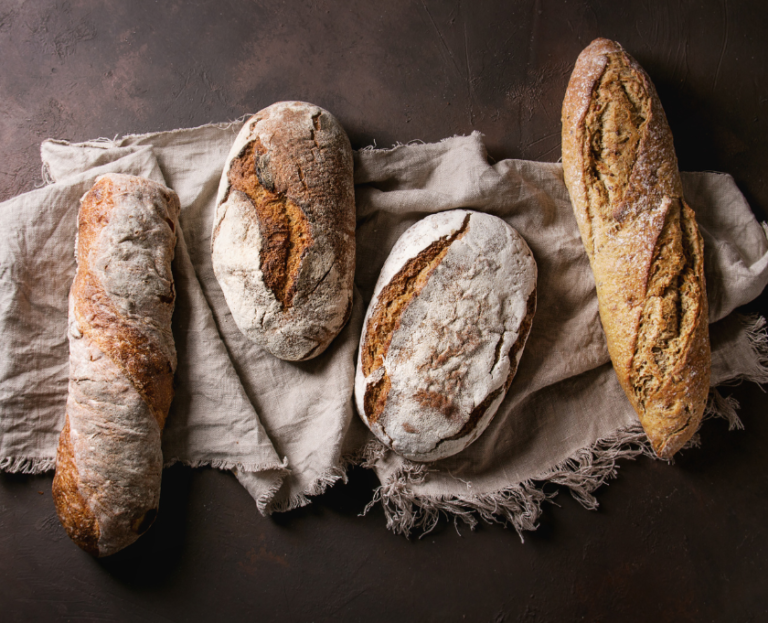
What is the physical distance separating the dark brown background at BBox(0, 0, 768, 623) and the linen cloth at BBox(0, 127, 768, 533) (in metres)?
0.11

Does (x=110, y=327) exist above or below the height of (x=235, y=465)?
above

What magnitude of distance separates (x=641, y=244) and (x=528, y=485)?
2.88 ft

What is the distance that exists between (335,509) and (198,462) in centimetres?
50

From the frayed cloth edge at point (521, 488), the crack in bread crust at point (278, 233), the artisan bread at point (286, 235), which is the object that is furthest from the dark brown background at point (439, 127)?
the crack in bread crust at point (278, 233)

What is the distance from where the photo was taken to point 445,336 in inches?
57.8

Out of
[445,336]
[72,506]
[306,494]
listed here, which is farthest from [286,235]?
[72,506]

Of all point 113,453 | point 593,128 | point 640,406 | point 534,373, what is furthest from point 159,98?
point 640,406

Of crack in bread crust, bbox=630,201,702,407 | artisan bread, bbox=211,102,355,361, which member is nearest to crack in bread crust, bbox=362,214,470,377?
artisan bread, bbox=211,102,355,361

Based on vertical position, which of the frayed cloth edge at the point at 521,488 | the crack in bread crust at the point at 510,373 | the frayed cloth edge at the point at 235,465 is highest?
the crack in bread crust at the point at 510,373

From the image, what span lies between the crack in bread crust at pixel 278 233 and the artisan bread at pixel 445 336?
28 centimetres

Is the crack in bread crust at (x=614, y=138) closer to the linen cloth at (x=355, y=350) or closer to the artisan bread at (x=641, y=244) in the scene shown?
the artisan bread at (x=641, y=244)

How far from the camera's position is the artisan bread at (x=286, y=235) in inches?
57.6

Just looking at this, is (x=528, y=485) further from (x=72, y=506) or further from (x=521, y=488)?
(x=72, y=506)

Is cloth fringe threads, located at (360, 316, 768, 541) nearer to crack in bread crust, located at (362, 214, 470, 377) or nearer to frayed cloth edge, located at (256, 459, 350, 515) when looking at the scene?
frayed cloth edge, located at (256, 459, 350, 515)
